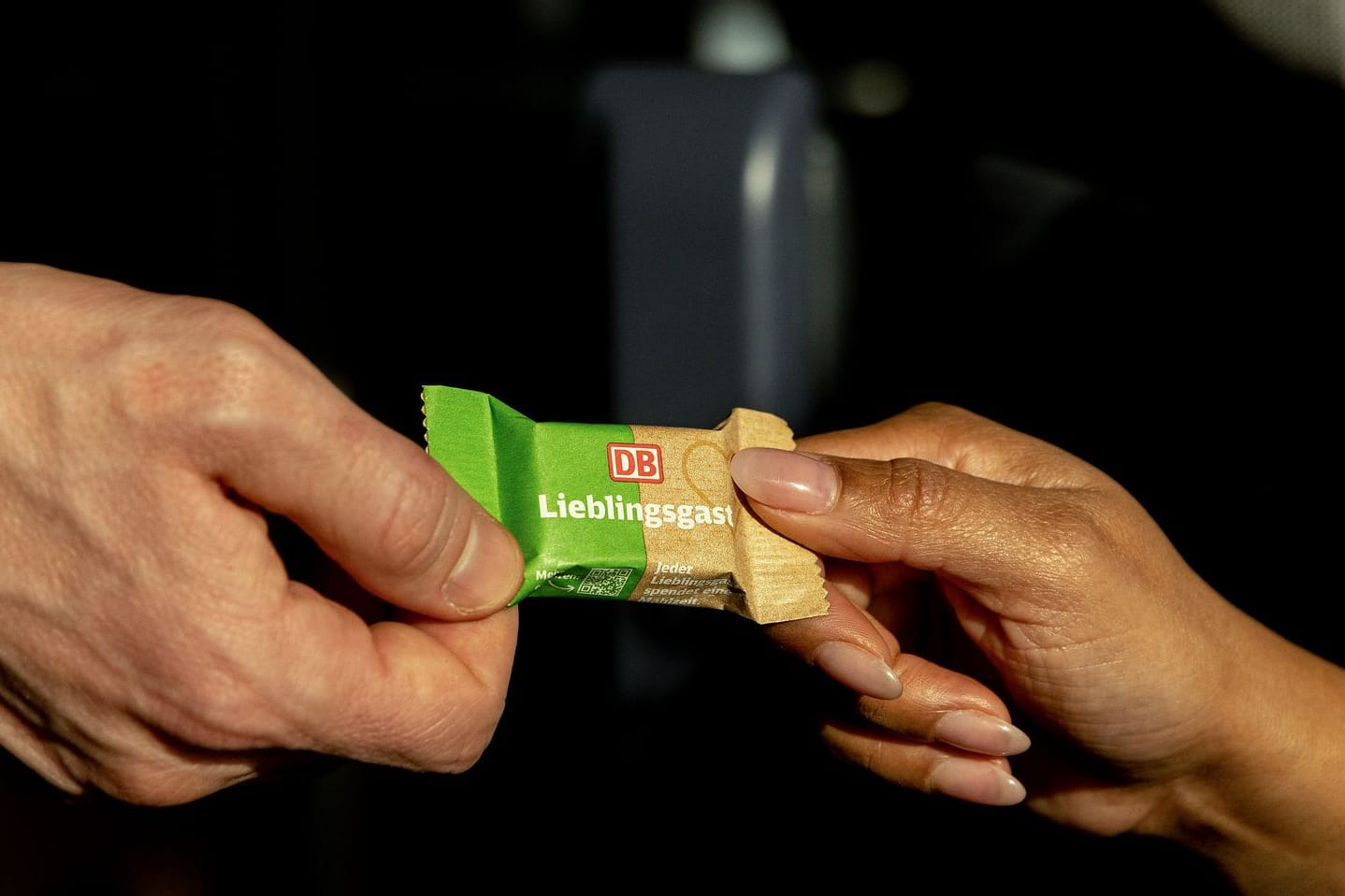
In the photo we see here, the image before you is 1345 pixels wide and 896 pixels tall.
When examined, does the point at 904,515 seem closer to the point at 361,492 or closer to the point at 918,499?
the point at 918,499

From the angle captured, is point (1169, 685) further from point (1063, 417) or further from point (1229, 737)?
point (1063, 417)

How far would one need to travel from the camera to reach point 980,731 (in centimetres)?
85

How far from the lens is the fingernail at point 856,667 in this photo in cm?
83

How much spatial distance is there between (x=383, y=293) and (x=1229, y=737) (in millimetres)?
1211

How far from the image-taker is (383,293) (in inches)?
61.2

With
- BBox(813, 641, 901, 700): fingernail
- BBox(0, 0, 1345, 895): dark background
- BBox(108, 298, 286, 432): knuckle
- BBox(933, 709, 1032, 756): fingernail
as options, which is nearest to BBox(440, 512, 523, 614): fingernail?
BBox(108, 298, 286, 432): knuckle

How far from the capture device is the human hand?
A: 60 centimetres

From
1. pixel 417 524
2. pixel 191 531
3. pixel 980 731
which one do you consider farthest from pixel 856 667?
pixel 191 531

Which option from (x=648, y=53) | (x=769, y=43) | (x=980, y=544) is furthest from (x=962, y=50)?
(x=980, y=544)

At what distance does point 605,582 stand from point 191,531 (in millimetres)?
279

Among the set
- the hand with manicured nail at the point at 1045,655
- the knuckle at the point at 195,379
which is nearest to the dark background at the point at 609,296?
the hand with manicured nail at the point at 1045,655

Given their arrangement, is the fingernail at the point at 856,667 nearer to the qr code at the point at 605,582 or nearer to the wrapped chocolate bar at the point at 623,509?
the wrapped chocolate bar at the point at 623,509

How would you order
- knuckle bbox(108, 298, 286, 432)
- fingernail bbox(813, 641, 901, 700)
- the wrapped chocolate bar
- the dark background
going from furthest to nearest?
the dark background < fingernail bbox(813, 641, 901, 700) < the wrapped chocolate bar < knuckle bbox(108, 298, 286, 432)

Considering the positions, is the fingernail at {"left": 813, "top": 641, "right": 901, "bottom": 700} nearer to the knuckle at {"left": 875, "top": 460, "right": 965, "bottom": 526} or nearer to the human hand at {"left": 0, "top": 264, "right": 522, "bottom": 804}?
the knuckle at {"left": 875, "top": 460, "right": 965, "bottom": 526}
